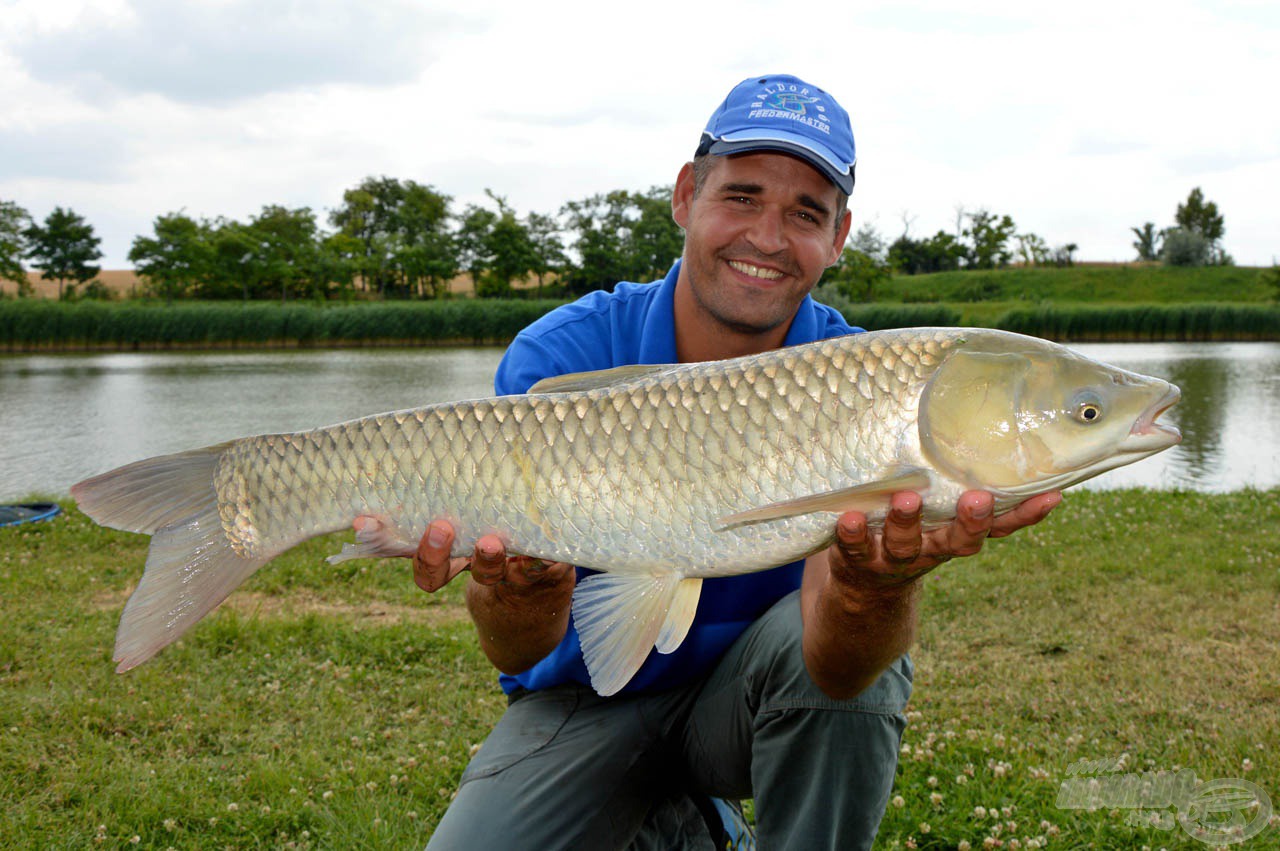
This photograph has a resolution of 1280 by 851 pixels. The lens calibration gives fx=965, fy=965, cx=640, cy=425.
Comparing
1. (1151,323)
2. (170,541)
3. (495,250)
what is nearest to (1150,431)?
(170,541)

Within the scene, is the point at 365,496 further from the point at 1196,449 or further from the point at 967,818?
the point at 1196,449

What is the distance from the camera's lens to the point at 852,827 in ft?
5.70

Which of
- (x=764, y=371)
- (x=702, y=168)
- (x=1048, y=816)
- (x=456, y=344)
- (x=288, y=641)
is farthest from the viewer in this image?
(x=456, y=344)

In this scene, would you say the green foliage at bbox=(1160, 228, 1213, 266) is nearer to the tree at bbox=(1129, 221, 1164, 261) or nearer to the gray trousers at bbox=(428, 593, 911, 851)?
the tree at bbox=(1129, 221, 1164, 261)

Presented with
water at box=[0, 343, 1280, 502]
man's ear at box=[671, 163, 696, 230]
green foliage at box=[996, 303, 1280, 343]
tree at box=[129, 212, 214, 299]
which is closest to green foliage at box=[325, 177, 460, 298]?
tree at box=[129, 212, 214, 299]

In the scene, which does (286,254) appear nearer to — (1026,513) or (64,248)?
(64,248)

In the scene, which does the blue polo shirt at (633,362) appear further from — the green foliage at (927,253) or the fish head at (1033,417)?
the green foliage at (927,253)

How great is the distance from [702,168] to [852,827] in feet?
4.86

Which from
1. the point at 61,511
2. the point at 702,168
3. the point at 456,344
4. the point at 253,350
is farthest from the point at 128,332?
the point at 702,168

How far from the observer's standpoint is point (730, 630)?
2.14m

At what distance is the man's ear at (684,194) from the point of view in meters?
2.44

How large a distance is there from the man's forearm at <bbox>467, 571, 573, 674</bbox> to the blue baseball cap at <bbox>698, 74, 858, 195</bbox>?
1030 mm

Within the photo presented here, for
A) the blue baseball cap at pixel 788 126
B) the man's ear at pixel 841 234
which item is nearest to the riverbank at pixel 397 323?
the man's ear at pixel 841 234

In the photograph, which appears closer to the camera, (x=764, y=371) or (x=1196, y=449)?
(x=764, y=371)
